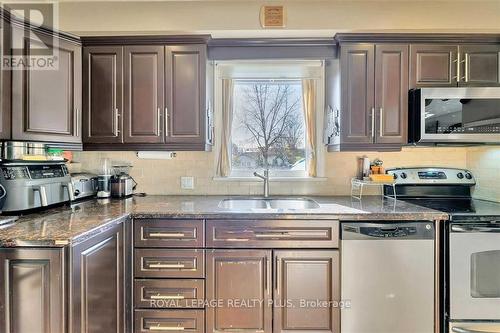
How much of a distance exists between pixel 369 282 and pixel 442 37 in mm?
1777

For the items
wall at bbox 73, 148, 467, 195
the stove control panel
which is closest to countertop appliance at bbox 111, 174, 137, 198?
wall at bbox 73, 148, 467, 195

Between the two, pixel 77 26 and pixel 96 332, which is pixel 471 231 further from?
pixel 77 26

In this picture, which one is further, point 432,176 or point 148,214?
point 432,176

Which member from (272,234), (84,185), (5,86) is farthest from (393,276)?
(5,86)

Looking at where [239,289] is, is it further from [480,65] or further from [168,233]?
[480,65]

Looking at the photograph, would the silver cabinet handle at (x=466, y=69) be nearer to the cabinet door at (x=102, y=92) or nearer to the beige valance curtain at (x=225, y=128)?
the beige valance curtain at (x=225, y=128)

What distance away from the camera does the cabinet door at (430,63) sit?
2154 millimetres

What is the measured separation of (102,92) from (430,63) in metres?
2.38

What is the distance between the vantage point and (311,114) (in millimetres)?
2672

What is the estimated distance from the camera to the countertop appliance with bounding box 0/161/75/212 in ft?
5.50

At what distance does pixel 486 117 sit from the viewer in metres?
2.03

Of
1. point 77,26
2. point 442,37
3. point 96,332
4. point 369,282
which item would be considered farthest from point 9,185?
point 442,37

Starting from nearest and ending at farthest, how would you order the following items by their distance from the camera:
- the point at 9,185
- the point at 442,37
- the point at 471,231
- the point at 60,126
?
the point at 9,185 → the point at 471,231 → the point at 60,126 → the point at 442,37

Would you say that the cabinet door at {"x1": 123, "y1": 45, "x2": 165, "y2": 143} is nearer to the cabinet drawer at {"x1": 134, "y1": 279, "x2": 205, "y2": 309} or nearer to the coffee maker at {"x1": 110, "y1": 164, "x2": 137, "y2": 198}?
the coffee maker at {"x1": 110, "y1": 164, "x2": 137, "y2": 198}
